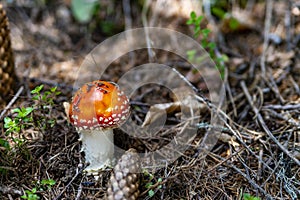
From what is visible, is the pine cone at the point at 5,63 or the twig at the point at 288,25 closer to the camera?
the pine cone at the point at 5,63

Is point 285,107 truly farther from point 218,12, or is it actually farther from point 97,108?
point 97,108

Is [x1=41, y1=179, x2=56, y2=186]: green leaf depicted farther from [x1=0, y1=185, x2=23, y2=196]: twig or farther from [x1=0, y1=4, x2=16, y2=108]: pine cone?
[x1=0, y1=4, x2=16, y2=108]: pine cone

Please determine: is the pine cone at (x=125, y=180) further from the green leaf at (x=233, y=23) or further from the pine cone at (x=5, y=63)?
the green leaf at (x=233, y=23)

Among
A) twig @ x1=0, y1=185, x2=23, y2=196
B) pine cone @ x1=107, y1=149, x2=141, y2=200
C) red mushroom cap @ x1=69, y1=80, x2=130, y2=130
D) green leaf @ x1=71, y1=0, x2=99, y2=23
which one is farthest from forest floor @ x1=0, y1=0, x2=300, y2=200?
red mushroom cap @ x1=69, y1=80, x2=130, y2=130

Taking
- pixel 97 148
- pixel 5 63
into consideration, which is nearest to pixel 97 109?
pixel 97 148

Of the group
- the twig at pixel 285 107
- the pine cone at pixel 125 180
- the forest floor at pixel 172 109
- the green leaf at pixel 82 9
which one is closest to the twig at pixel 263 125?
the forest floor at pixel 172 109

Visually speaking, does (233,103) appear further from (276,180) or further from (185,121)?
(276,180)
